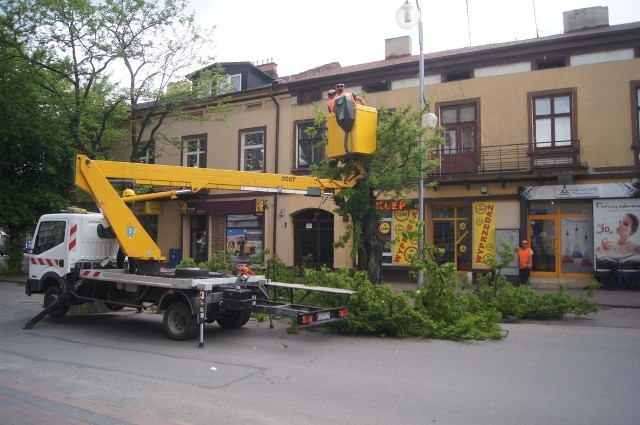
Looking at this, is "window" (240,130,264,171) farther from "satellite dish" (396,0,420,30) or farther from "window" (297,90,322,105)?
"satellite dish" (396,0,420,30)

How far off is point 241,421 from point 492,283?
27.7 feet

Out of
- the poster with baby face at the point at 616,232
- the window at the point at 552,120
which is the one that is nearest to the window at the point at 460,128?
the window at the point at 552,120

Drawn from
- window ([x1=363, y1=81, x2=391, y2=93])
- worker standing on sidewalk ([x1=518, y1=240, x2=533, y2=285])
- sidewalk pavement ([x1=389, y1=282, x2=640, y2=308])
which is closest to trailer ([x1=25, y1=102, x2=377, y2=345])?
sidewalk pavement ([x1=389, y1=282, x2=640, y2=308])

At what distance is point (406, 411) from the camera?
5426 mm

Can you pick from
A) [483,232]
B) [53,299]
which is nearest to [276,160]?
[483,232]

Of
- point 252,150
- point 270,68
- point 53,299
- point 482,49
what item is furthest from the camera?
point 270,68

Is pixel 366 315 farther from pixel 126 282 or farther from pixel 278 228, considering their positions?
pixel 278 228

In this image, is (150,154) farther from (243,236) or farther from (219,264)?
(219,264)

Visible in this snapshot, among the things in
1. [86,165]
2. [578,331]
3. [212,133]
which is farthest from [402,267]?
[86,165]

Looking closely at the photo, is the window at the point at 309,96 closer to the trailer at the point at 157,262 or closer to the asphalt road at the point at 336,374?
the trailer at the point at 157,262

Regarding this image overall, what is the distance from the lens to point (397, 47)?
22984 mm

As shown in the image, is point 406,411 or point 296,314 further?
point 296,314

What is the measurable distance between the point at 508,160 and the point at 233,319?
41.0 feet

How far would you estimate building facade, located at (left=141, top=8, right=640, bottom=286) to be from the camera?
1723 centimetres
